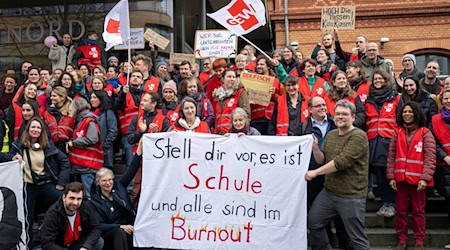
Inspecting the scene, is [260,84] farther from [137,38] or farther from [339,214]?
[137,38]

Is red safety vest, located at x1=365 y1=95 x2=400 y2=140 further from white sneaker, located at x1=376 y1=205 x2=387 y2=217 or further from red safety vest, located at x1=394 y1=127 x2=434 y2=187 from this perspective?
white sneaker, located at x1=376 y1=205 x2=387 y2=217

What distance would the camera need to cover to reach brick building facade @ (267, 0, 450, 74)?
15.6 metres

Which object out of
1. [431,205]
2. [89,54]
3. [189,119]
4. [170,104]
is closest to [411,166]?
[431,205]

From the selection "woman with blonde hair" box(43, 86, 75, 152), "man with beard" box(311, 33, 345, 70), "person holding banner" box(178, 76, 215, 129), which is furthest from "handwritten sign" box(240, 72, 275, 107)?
"man with beard" box(311, 33, 345, 70)

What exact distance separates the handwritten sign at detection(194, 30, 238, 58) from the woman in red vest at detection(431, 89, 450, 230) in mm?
4765

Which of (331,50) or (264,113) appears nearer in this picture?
(264,113)

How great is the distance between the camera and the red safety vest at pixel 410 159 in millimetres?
5598

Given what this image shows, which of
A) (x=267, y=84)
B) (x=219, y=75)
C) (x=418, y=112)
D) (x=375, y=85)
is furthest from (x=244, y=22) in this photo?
(x=418, y=112)

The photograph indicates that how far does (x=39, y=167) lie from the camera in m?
6.06

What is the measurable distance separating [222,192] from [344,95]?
2162mm

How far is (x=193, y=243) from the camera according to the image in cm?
555

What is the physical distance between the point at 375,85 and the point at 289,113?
1.22 meters

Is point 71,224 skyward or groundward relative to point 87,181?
groundward

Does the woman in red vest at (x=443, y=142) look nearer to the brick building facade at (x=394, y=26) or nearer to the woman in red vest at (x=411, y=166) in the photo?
the woman in red vest at (x=411, y=166)
